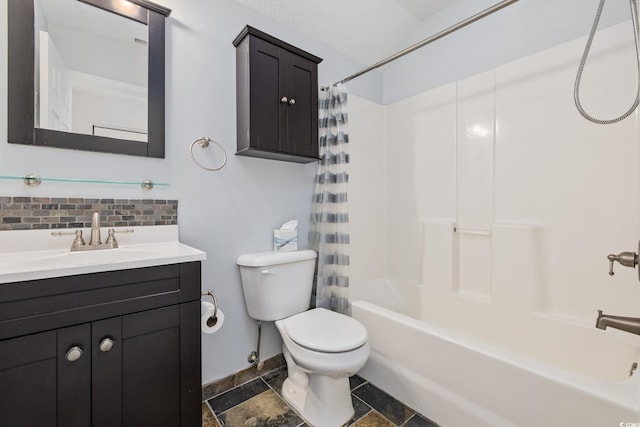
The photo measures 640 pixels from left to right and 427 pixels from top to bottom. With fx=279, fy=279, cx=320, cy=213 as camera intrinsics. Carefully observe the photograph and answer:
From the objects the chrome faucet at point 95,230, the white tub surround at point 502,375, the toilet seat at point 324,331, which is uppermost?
the chrome faucet at point 95,230

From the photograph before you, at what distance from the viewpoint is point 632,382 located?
94 cm

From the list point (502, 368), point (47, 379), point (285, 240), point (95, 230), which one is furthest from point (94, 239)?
point (502, 368)

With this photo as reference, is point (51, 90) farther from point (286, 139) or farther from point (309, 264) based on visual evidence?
point (309, 264)

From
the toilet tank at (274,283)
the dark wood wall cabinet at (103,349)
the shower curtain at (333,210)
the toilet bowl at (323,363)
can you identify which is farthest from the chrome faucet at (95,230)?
the shower curtain at (333,210)

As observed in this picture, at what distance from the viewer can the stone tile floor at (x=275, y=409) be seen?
52.9 inches

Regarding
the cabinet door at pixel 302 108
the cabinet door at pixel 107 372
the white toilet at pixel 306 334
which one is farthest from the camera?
the cabinet door at pixel 302 108

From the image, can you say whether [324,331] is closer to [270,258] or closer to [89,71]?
[270,258]

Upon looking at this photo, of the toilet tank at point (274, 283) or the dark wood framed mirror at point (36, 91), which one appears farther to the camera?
the toilet tank at point (274, 283)

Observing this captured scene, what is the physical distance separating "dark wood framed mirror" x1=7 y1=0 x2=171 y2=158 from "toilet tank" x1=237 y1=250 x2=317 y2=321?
75 cm

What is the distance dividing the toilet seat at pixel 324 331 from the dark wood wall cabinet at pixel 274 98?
943mm

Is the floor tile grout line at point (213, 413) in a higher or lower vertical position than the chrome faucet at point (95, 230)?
lower

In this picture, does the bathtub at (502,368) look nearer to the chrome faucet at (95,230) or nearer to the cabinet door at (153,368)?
the cabinet door at (153,368)

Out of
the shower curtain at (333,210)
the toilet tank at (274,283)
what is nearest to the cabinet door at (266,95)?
the shower curtain at (333,210)

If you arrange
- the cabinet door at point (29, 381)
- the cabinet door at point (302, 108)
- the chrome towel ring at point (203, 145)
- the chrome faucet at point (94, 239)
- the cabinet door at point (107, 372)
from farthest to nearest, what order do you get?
the cabinet door at point (302, 108)
the chrome towel ring at point (203, 145)
the chrome faucet at point (94, 239)
the cabinet door at point (107, 372)
the cabinet door at point (29, 381)
